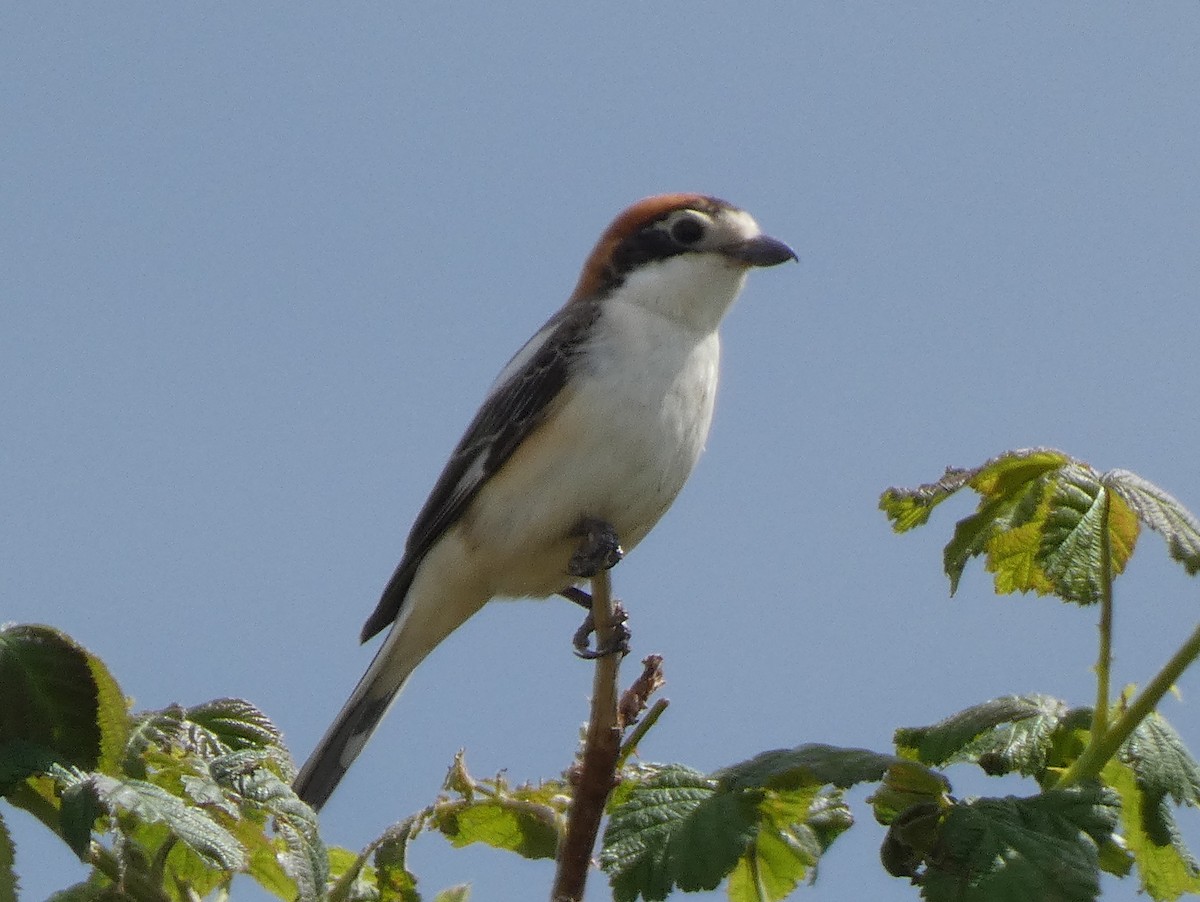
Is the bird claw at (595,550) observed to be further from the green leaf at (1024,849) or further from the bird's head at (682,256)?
the green leaf at (1024,849)

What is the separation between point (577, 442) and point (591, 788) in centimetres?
216

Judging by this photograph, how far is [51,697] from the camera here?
2146mm

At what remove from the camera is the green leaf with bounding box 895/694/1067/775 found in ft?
8.15

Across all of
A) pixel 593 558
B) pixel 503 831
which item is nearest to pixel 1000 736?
pixel 503 831

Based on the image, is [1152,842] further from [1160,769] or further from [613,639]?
[613,639]

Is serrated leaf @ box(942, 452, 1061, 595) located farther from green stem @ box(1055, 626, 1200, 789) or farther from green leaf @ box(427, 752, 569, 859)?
green leaf @ box(427, 752, 569, 859)

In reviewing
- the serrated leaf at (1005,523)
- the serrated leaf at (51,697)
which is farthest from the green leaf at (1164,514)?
the serrated leaf at (51,697)

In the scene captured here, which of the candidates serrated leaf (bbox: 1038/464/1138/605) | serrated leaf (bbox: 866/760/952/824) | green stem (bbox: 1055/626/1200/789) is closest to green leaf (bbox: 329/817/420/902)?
serrated leaf (bbox: 866/760/952/824)

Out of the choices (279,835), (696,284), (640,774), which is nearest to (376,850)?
(279,835)

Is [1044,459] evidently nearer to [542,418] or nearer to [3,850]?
[3,850]

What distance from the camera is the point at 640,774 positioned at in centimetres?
260

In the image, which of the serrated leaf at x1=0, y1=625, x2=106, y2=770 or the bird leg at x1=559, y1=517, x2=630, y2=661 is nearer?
the serrated leaf at x1=0, y1=625, x2=106, y2=770

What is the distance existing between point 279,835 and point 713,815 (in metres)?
0.63

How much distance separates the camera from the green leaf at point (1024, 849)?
203 centimetres
